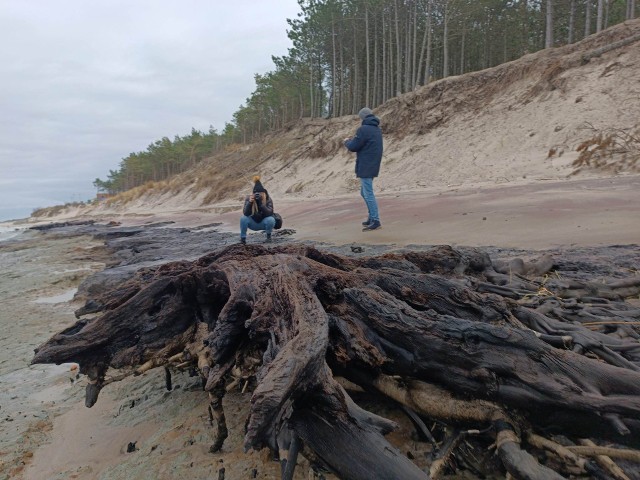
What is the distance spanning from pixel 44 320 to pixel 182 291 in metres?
2.72

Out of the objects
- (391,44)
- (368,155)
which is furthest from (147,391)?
(391,44)

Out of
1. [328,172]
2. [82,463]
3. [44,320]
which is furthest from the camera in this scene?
[328,172]

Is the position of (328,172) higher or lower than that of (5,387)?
higher

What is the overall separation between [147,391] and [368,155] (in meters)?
5.32

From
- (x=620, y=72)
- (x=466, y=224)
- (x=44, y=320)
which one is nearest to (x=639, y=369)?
(x=466, y=224)

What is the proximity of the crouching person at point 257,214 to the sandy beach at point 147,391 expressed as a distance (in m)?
1.01

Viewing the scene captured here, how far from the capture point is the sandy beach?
1.72 m

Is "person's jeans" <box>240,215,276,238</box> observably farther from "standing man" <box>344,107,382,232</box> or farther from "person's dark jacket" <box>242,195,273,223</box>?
"standing man" <box>344,107,382,232</box>

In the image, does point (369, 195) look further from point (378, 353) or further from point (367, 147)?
point (378, 353)

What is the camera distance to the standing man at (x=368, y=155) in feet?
22.0

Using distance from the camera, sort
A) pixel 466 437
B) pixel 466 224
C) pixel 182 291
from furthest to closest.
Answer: pixel 466 224, pixel 182 291, pixel 466 437

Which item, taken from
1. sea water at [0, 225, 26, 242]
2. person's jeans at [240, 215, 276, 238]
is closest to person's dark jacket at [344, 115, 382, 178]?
person's jeans at [240, 215, 276, 238]

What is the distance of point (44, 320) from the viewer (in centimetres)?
429

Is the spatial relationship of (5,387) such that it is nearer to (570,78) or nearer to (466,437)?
(466,437)
